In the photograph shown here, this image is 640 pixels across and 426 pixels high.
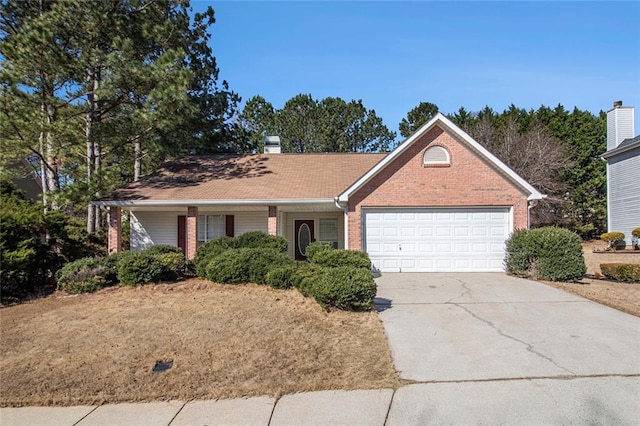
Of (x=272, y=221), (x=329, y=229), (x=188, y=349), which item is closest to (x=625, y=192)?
(x=329, y=229)

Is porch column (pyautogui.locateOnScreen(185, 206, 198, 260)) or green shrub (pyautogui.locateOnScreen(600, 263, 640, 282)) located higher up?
porch column (pyautogui.locateOnScreen(185, 206, 198, 260))

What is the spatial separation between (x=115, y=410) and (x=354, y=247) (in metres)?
9.53

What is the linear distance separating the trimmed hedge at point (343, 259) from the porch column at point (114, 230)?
8443 mm

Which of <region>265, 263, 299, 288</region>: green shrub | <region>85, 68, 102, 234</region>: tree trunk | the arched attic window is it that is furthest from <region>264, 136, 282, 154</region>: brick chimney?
<region>265, 263, 299, 288</region>: green shrub

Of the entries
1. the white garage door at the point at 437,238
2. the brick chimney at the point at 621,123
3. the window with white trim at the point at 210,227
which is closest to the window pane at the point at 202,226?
the window with white trim at the point at 210,227

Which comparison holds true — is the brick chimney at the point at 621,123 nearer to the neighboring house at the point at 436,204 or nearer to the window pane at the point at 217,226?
the neighboring house at the point at 436,204

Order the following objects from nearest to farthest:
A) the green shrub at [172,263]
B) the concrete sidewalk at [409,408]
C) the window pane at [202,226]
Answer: the concrete sidewalk at [409,408] → the green shrub at [172,263] → the window pane at [202,226]

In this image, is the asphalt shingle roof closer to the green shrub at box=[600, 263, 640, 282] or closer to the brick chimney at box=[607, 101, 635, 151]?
the green shrub at box=[600, 263, 640, 282]

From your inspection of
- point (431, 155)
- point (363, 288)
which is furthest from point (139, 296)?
point (431, 155)

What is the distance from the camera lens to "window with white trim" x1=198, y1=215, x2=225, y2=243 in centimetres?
1741

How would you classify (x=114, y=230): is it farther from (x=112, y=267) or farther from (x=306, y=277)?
(x=306, y=277)

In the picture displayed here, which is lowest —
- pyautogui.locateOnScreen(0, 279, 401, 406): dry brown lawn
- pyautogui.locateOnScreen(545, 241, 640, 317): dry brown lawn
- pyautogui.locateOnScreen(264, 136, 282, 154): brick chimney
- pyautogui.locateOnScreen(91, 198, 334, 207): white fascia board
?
pyautogui.locateOnScreen(0, 279, 401, 406): dry brown lawn

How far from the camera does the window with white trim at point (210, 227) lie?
57.1 ft

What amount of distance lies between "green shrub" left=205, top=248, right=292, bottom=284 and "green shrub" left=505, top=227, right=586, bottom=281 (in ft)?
23.3
